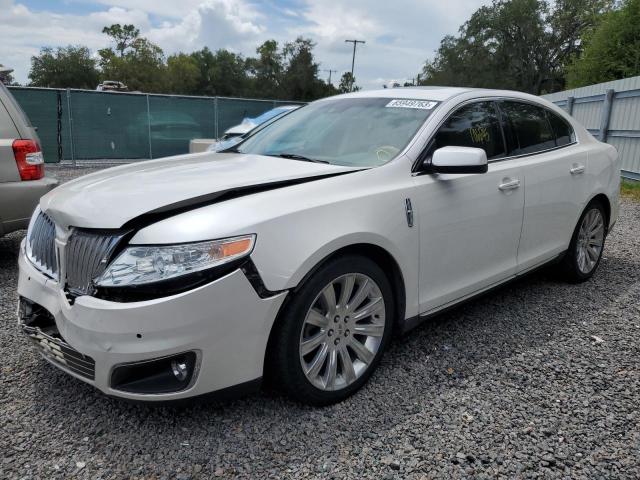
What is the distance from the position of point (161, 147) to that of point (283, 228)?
551 inches

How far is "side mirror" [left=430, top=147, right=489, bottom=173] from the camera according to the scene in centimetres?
280

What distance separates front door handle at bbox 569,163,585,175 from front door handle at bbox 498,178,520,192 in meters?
0.83

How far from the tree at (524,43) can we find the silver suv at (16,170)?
5732 centimetres

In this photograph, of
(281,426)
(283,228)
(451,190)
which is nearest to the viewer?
(283,228)

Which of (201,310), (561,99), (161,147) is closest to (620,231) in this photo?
(201,310)

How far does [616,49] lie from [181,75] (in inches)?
2490

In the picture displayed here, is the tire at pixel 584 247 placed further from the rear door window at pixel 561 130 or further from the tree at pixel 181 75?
the tree at pixel 181 75

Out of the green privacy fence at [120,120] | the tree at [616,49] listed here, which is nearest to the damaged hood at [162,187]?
the green privacy fence at [120,120]

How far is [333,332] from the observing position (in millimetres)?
2572

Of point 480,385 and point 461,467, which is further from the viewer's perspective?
A: point 480,385

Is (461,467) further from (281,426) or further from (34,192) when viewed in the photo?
(34,192)

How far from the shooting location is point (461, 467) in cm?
222

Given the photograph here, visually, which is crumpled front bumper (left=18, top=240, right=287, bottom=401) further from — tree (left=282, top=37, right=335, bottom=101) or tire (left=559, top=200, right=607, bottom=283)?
tree (left=282, top=37, right=335, bottom=101)

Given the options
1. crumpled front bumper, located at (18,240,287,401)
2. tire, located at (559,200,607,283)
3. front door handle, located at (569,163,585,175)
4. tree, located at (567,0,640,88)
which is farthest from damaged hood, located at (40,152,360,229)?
tree, located at (567,0,640,88)
